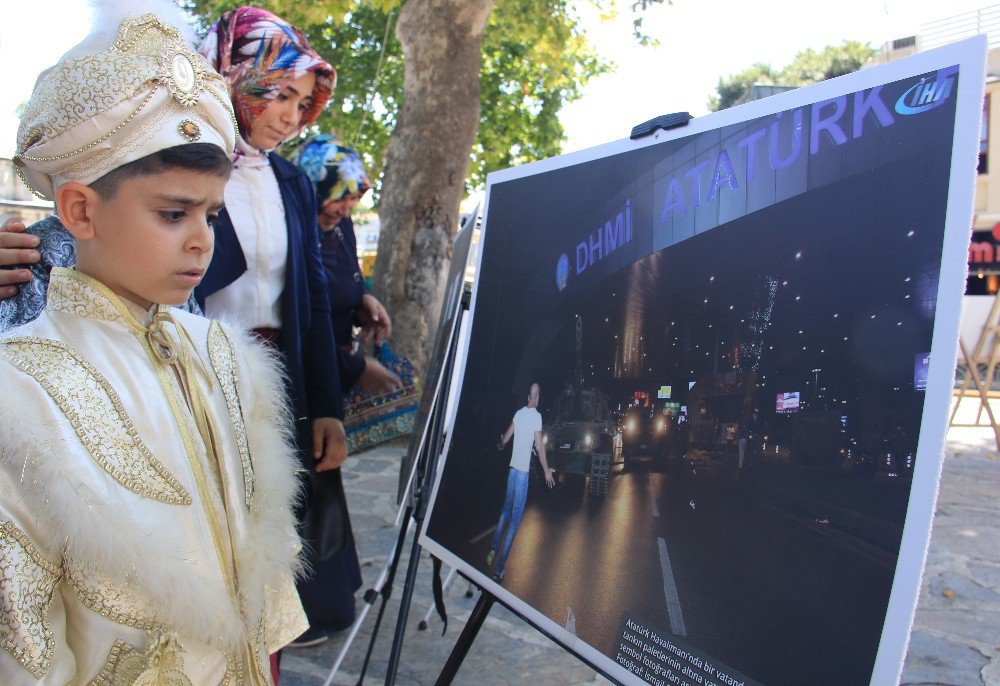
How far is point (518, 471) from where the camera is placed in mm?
1915

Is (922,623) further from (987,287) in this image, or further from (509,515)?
(987,287)

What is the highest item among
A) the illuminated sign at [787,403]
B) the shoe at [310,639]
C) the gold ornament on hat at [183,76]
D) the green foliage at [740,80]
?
the green foliage at [740,80]

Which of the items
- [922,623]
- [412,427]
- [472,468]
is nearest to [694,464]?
[472,468]

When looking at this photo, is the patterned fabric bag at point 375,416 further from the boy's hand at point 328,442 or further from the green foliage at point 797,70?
the green foliage at point 797,70

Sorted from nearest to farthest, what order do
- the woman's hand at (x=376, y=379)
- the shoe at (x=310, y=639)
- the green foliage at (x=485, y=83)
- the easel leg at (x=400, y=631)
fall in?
the easel leg at (x=400, y=631) < the shoe at (x=310, y=639) < the woman's hand at (x=376, y=379) < the green foliage at (x=485, y=83)

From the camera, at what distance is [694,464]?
1455 millimetres

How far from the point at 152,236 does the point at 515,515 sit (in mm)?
1005

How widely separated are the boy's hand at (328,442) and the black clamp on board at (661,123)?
4.26 feet

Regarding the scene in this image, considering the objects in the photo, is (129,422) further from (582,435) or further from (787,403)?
(787,403)

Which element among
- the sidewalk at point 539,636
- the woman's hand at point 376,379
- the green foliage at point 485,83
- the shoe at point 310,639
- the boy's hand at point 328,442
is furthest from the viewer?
the green foliage at point 485,83

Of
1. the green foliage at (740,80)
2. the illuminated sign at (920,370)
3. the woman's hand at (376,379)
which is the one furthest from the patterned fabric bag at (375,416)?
the green foliage at (740,80)

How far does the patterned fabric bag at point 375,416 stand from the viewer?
3.12m

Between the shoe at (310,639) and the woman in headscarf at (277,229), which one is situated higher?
the woman in headscarf at (277,229)

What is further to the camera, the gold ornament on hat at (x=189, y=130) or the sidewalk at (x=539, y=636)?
the sidewalk at (x=539, y=636)
